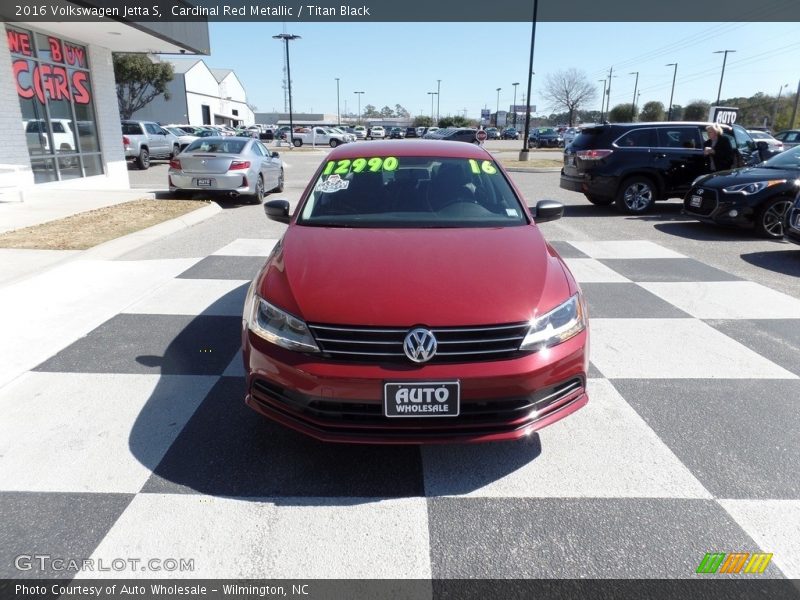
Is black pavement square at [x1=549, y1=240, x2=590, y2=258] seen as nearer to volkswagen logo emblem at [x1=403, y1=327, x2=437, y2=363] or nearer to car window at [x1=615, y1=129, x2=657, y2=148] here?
car window at [x1=615, y1=129, x2=657, y2=148]

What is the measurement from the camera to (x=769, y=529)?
8.19 ft

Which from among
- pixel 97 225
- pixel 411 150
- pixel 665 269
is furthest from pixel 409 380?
pixel 97 225

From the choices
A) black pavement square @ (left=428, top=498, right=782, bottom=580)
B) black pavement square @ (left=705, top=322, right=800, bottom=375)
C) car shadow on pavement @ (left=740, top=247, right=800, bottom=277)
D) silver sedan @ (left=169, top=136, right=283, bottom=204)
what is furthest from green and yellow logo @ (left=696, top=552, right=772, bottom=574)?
silver sedan @ (left=169, top=136, right=283, bottom=204)

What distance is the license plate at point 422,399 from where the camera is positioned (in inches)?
99.3

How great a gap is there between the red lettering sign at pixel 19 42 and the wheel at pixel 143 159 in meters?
9.43

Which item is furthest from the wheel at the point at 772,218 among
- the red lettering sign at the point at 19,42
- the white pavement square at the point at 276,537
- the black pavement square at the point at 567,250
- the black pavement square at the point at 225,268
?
the red lettering sign at the point at 19,42

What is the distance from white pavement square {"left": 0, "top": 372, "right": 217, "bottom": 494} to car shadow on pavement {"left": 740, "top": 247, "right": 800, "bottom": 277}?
23.6 ft

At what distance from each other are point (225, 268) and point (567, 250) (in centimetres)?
490

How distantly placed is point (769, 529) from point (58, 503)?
3.31m

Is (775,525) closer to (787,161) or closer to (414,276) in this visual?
(414,276)

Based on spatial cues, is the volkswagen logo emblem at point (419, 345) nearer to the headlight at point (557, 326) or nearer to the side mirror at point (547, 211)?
the headlight at point (557, 326)

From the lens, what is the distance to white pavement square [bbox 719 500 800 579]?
2.32 meters

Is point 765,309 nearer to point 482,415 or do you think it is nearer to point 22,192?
point 482,415

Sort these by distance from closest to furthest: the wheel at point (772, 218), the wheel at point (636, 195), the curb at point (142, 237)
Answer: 1. the curb at point (142, 237)
2. the wheel at point (772, 218)
3. the wheel at point (636, 195)
